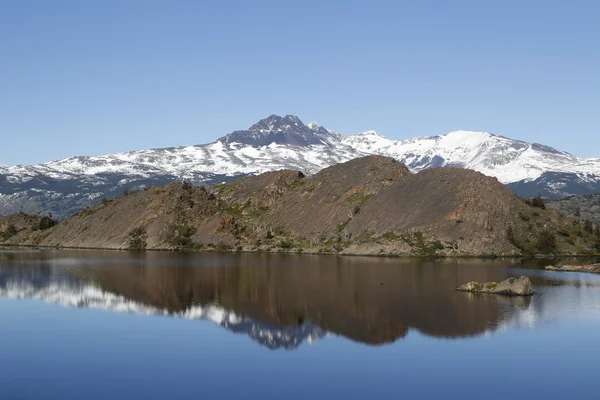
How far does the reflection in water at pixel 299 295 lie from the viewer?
58.6m

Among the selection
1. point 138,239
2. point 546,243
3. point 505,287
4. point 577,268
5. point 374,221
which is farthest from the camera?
point 138,239

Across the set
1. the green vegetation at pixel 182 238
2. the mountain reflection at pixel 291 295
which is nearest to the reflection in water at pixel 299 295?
the mountain reflection at pixel 291 295

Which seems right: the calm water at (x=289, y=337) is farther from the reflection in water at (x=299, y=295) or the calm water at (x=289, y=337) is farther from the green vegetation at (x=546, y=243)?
the green vegetation at (x=546, y=243)

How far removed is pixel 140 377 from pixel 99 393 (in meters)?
3.70

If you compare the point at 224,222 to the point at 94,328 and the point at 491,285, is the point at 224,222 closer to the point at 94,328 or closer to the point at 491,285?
Answer: the point at 491,285

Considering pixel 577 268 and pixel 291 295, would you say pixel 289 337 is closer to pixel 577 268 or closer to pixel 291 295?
pixel 291 295

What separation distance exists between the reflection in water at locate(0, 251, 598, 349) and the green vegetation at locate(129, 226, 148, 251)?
6302 cm

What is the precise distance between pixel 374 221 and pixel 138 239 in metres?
62.4

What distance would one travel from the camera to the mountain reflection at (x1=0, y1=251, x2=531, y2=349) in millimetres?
58344

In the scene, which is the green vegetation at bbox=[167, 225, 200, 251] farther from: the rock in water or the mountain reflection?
the rock in water

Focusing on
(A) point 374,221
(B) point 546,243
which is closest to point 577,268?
(B) point 546,243

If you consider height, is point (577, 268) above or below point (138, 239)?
below

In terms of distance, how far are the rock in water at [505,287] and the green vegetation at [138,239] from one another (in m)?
118

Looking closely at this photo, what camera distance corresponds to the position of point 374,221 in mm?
159875
